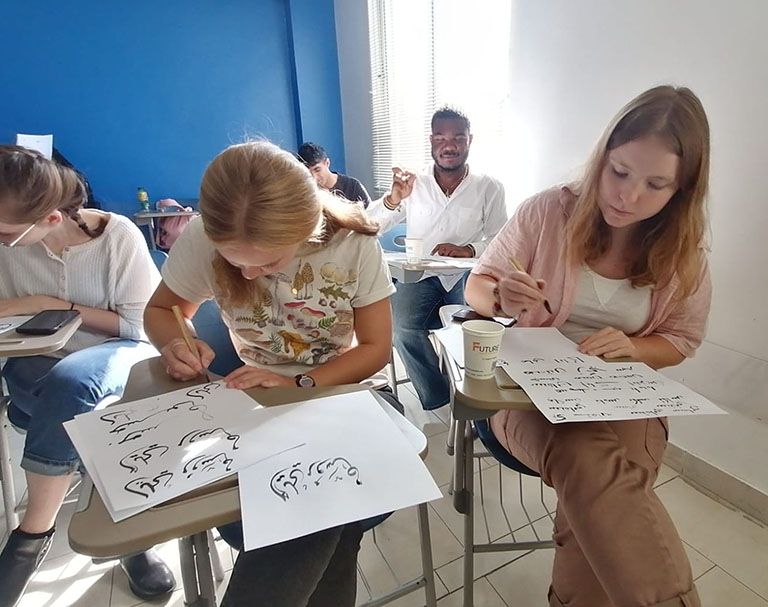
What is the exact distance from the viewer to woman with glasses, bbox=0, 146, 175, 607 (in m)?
1.08

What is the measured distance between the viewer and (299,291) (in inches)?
40.5

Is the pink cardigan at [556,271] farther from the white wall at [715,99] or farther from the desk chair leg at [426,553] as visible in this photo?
the desk chair leg at [426,553]

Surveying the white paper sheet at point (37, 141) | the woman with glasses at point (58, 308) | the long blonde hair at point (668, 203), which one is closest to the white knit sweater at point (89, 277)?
the woman with glasses at point (58, 308)

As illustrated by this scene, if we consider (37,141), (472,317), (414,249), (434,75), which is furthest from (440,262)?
(37,141)

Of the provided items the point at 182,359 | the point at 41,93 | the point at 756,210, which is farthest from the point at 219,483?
the point at 41,93

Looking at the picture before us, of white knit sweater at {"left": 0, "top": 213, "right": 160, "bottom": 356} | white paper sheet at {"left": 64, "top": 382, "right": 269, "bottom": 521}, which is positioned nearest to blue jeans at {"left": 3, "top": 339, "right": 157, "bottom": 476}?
white knit sweater at {"left": 0, "top": 213, "right": 160, "bottom": 356}

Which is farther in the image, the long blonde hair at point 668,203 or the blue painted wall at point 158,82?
the blue painted wall at point 158,82

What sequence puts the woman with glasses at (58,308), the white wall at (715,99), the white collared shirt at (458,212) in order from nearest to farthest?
the woman with glasses at (58,308)
the white wall at (715,99)
the white collared shirt at (458,212)

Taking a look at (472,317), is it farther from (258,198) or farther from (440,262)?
(440,262)

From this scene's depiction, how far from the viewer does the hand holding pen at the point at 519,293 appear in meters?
0.96

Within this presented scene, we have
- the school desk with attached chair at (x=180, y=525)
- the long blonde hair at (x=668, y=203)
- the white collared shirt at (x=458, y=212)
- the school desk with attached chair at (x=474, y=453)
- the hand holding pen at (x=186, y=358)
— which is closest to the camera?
the school desk with attached chair at (x=180, y=525)

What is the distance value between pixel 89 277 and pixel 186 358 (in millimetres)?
640

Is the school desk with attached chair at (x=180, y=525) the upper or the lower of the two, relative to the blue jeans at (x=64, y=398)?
upper

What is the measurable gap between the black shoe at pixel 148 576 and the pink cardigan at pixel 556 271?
3.91ft
